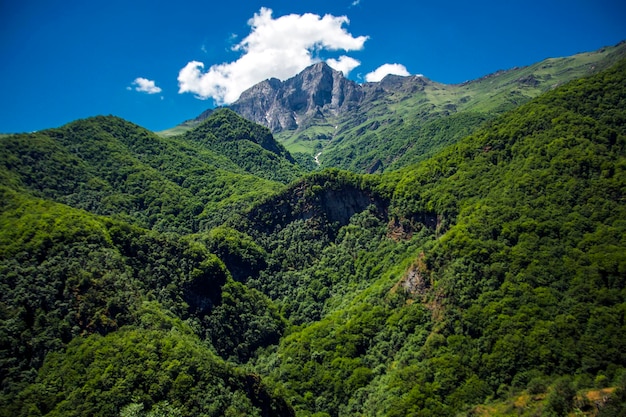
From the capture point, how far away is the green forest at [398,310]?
107000mm

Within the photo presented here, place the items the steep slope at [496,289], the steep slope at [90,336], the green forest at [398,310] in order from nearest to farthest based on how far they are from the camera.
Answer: the steep slope at [90,336]
the green forest at [398,310]
the steep slope at [496,289]

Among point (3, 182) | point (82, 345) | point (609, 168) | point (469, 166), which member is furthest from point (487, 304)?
point (3, 182)

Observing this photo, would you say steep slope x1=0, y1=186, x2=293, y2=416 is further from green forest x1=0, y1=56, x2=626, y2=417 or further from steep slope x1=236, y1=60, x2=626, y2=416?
steep slope x1=236, y1=60, x2=626, y2=416

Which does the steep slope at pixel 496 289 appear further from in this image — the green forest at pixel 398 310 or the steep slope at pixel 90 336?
the steep slope at pixel 90 336

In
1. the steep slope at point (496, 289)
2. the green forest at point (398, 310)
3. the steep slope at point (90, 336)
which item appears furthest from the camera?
the steep slope at point (496, 289)

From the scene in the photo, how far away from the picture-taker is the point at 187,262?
6885 inches

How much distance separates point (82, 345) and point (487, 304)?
10191 cm

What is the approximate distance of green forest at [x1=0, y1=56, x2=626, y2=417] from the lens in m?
107

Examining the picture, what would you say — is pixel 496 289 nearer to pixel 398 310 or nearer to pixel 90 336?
pixel 398 310

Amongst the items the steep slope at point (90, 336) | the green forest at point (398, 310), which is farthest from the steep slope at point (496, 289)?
the steep slope at point (90, 336)

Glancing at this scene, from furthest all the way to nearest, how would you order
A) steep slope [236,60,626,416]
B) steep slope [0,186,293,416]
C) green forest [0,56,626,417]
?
1. steep slope [236,60,626,416]
2. green forest [0,56,626,417]
3. steep slope [0,186,293,416]

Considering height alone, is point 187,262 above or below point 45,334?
above

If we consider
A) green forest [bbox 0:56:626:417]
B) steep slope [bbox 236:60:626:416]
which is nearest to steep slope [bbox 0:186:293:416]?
green forest [bbox 0:56:626:417]

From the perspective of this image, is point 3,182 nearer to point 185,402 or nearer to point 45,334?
point 45,334
